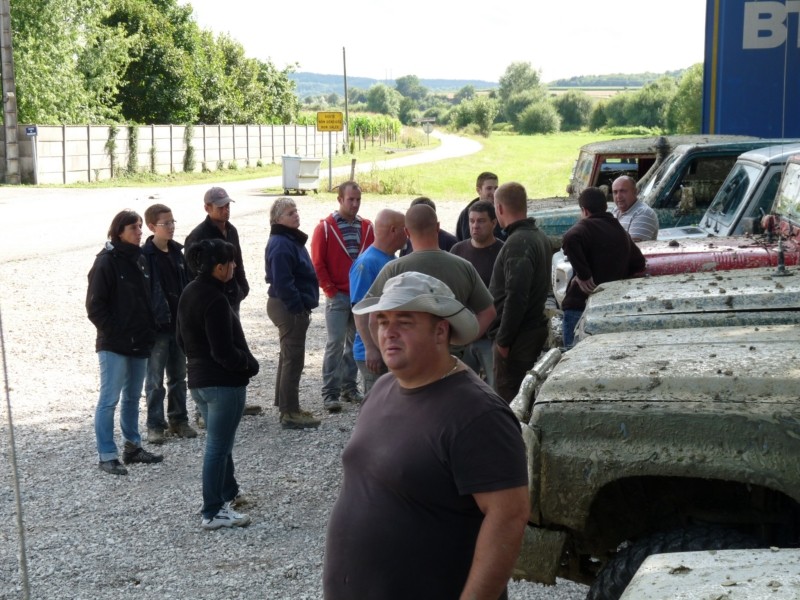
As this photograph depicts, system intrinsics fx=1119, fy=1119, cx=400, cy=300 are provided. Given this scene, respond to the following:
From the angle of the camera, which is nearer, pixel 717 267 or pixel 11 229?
pixel 717 267

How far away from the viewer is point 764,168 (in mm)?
8633

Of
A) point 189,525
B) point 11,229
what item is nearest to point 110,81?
point 11,229

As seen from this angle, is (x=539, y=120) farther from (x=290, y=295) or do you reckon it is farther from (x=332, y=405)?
(x=290, y=295)

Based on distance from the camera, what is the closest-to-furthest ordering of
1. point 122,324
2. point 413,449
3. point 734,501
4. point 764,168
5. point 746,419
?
point 413,449, point 746,419, point 734,501, point 122,324, point 764,168

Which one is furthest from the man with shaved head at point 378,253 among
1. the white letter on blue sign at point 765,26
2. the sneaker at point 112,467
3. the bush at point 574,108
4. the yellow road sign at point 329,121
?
the bush at point 574,108

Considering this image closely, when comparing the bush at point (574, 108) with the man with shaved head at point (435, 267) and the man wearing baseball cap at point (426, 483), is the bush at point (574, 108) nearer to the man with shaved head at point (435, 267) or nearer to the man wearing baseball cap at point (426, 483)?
the man with shaved head at point (435, 267)

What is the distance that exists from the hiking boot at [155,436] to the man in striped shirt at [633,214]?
3.96 metres

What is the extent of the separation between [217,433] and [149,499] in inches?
34.3

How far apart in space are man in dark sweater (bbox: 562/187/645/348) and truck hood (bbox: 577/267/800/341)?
148 centimetres

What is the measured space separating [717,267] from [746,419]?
3974 mm

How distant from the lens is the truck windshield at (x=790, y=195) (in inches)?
279

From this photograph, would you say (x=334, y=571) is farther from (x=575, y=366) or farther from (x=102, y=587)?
(x=102, y=587)

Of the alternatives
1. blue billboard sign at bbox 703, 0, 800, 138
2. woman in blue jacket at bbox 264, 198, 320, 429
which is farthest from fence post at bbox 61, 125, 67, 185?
woman in blue jacket at bbox 264, 198, 320, 429

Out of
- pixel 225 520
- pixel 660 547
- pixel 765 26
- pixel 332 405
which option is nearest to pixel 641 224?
pixel 332 405
